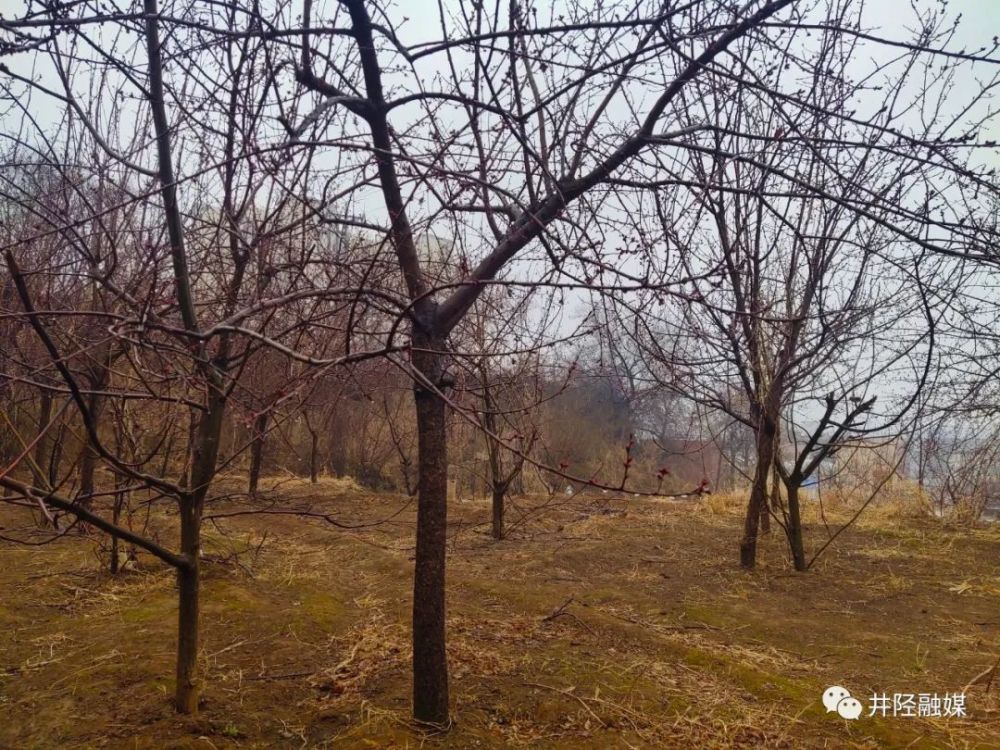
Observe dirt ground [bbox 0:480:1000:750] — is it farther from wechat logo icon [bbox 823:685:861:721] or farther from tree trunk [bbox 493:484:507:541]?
tree trunk [bbox 493:484:507:541]

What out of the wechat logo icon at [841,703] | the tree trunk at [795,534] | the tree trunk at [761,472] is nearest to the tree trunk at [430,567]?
the wechat logo icon at [841,703]

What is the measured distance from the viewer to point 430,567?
2504 millimetres

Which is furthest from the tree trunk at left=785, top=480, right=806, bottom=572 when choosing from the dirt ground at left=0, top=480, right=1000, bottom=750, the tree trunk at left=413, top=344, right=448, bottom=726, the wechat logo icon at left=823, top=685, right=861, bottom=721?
the tree trunk at left=413, top=344, right=448, bottom=726

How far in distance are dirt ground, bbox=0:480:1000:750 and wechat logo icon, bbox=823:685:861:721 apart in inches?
2.5

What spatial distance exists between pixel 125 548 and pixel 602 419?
10.2 meters

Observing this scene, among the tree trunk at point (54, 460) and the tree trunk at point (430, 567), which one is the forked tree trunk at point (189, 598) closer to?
the tree trunk at point (54, 460)

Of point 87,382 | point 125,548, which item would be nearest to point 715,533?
point 125,548

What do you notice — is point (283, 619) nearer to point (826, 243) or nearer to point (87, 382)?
point (87, 382)

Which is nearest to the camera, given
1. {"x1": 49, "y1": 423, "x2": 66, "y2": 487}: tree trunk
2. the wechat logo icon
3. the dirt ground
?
{"x1": 49, "y1": 423, "x2": 66, "y2": 487}: tree trunk

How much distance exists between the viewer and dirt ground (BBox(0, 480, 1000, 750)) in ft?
8.41

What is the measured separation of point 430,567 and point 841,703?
1815mm

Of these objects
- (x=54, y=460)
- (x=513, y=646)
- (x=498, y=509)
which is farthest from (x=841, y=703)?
(x=498, y=509)

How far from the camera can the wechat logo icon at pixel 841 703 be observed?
9.21 feet

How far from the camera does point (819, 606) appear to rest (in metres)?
4.43
